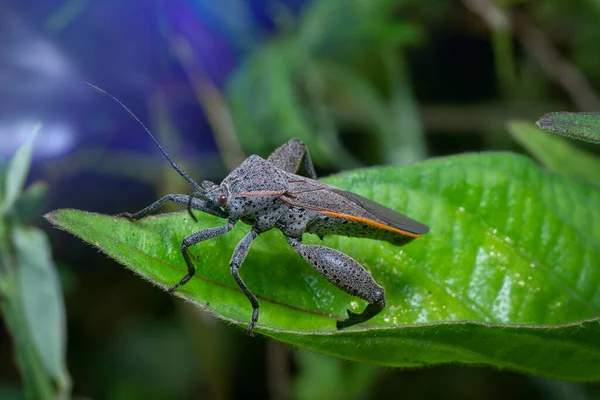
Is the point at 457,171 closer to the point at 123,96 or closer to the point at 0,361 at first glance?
the point at 123,96

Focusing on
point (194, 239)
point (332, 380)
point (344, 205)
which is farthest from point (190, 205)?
point (332, 380)

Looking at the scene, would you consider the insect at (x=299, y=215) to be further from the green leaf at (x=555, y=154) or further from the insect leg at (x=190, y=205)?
the green leaf at (x=555, y=154)

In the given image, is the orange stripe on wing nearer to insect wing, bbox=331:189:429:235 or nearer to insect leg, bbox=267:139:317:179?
insect wing, bbox=331:189:429:235

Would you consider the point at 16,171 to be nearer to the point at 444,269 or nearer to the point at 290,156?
the point at 290,156

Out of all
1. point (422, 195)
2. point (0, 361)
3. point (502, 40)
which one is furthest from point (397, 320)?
point (502, 40)

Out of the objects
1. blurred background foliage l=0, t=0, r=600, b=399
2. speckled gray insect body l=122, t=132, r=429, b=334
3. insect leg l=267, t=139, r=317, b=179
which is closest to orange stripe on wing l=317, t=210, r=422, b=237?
speckled gray insect body l=122, t=132, r=429, b=334

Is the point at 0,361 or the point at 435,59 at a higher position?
the point at 435,59
